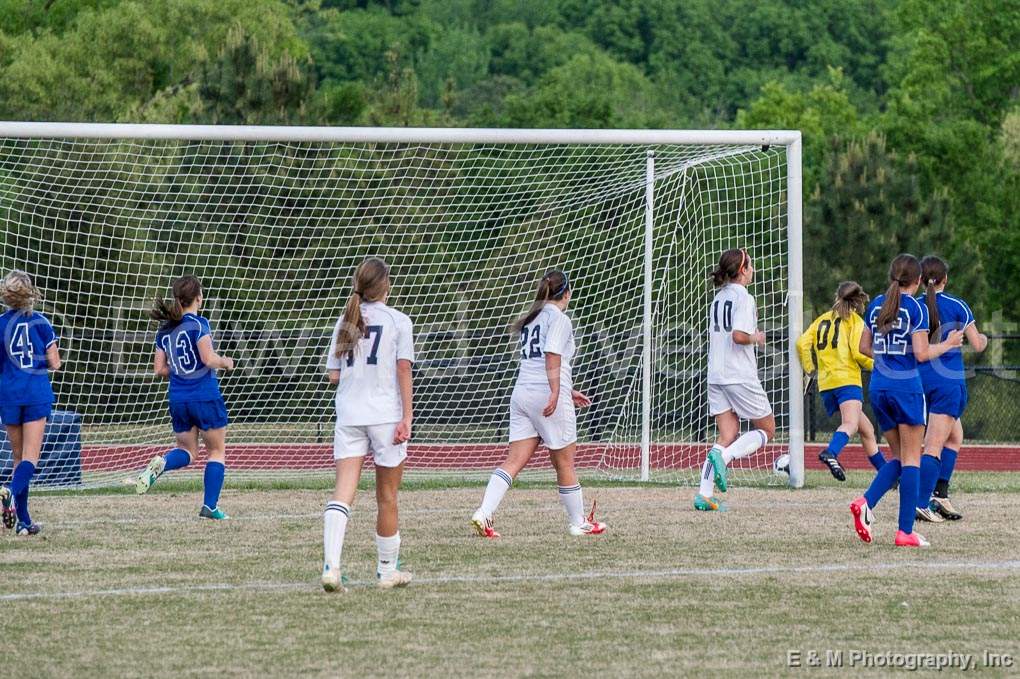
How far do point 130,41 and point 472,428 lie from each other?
2227cm

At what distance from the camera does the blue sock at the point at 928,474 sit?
9375mm

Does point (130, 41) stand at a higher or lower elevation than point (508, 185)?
higher

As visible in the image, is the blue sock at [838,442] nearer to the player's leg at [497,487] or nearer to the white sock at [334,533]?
the player's leg at [497,487]

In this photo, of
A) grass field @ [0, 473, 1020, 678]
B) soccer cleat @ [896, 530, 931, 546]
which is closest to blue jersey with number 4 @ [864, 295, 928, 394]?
soccer cleat @ [896, 530, 931, 546]

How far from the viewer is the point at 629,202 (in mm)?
15062

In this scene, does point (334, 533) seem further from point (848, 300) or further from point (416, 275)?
point (416, 275)

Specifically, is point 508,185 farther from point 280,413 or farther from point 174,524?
point 174,524

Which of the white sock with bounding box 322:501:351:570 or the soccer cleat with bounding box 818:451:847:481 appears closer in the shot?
the white sock with bounding box 322:501:351:570

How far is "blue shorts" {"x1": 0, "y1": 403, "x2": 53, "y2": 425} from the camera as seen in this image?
33.4 feet

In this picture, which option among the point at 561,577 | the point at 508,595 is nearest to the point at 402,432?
the point at 508,595

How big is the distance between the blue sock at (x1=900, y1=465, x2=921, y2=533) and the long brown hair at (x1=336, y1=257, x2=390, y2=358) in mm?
3494

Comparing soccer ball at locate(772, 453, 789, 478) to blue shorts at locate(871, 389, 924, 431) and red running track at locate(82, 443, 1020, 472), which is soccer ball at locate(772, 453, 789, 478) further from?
blue shorts at locate(871, 389, 924, 431)

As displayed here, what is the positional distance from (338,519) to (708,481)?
4400 millimetres

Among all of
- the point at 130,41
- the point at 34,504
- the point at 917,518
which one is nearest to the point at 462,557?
the point at 917,518
